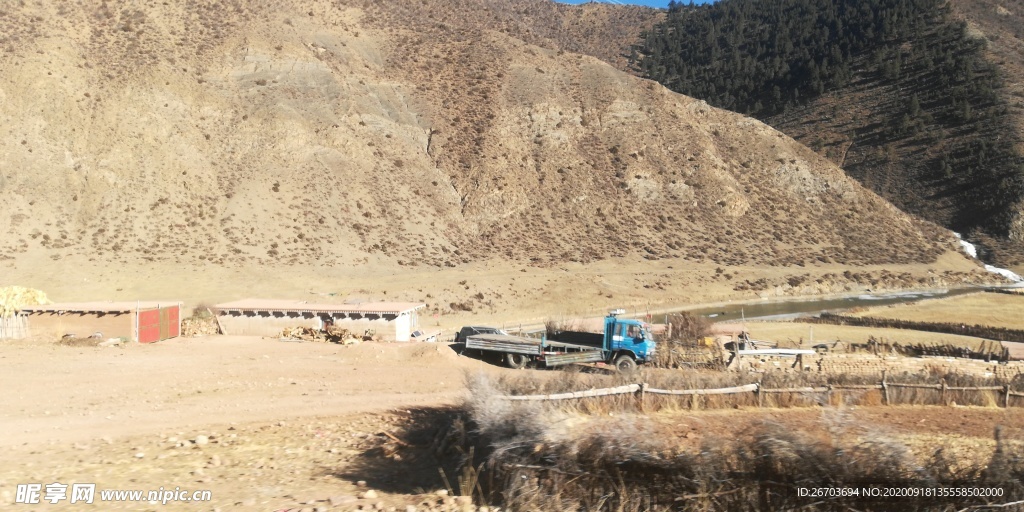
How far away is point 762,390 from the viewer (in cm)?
1034

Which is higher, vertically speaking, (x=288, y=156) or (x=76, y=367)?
(x=288, y=156)

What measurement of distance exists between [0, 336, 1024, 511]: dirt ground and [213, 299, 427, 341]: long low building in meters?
6.61

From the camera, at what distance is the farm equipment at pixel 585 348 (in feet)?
75.2

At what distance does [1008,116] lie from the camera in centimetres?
8675

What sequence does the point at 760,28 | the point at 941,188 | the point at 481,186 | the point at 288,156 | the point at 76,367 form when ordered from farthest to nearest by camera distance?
the point at 760,28 → the point at 941,188 → the point at 481,186 → the point at 288,156 → the point at 76,367

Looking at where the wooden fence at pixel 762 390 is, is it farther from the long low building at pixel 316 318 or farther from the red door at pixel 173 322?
the red door at pixel 173 322

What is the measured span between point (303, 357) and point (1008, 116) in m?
99.2

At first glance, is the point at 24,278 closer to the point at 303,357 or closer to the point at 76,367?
the point at 76,367

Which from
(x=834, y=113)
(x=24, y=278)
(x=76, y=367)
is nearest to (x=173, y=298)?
(x=24, y=278)

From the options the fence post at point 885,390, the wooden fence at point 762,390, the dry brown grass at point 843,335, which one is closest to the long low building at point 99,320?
the wooden fence at point 762,390
